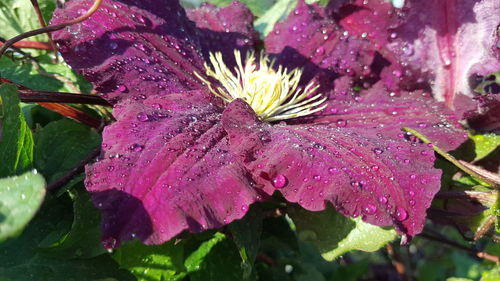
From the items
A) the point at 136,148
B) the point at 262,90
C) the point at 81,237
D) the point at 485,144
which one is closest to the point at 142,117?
the point at 136,148

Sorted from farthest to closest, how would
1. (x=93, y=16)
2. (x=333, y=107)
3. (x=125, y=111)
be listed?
(x=333, y=107) < (x=93, y=16) < (x=125, y=111)

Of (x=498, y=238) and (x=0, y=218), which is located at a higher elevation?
(x=0, y=218)

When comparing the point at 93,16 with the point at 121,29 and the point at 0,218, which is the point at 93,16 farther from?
the point at 0,218

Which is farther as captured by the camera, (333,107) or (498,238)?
(333,107)

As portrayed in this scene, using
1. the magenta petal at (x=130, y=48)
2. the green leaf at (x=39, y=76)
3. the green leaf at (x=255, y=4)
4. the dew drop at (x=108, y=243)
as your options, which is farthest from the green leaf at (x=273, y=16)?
the dew drop at (x=108, y=243)

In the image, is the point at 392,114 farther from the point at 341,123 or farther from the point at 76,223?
the point at 76,223

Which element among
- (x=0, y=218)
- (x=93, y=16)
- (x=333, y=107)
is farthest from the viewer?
(x=333, y=107)

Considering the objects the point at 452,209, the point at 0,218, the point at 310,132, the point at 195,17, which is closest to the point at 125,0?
the point at 195,17
